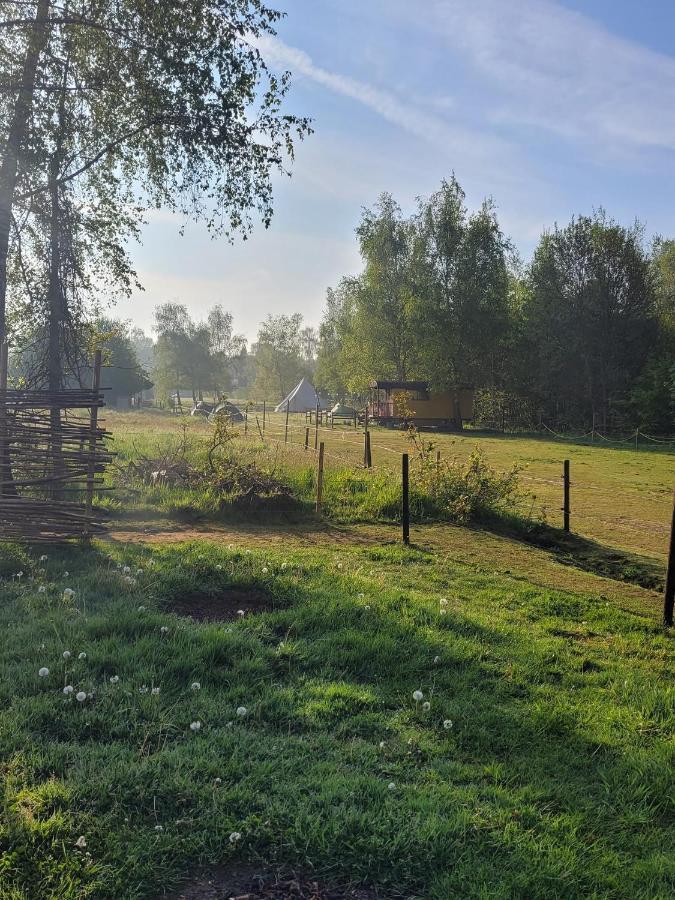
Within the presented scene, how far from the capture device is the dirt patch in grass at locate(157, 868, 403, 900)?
2307mm

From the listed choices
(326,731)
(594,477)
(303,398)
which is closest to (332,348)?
(303,398)

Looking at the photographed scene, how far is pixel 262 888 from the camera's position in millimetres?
2346

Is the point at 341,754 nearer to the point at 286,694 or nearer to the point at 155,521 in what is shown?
the point at 286,694

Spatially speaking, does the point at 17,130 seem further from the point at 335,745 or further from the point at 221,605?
the point at 335,745

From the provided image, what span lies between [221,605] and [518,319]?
40.5 m

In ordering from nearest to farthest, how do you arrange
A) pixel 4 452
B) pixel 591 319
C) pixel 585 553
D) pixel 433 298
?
pixel 4 452, pixel 585 553, pixel 591 319, pixel 433 298

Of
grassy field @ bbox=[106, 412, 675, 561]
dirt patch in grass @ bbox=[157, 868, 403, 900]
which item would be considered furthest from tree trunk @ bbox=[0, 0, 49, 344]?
dirt patch in grass @ bbox=[157, 868, 403, 900]

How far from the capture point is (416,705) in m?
3.84

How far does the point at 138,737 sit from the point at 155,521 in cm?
677

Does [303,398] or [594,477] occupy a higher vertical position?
[303,398]

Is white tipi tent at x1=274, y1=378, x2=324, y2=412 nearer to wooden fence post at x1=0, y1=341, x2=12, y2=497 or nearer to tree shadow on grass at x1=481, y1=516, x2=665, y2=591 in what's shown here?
tree shadow on grass at x1=481, y1=516, x2=665, y2=591

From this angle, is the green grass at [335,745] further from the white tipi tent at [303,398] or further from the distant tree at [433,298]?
the white tipi tent at [303,398]

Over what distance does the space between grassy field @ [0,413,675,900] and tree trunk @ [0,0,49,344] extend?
501 cm

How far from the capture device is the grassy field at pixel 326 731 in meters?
2.49
